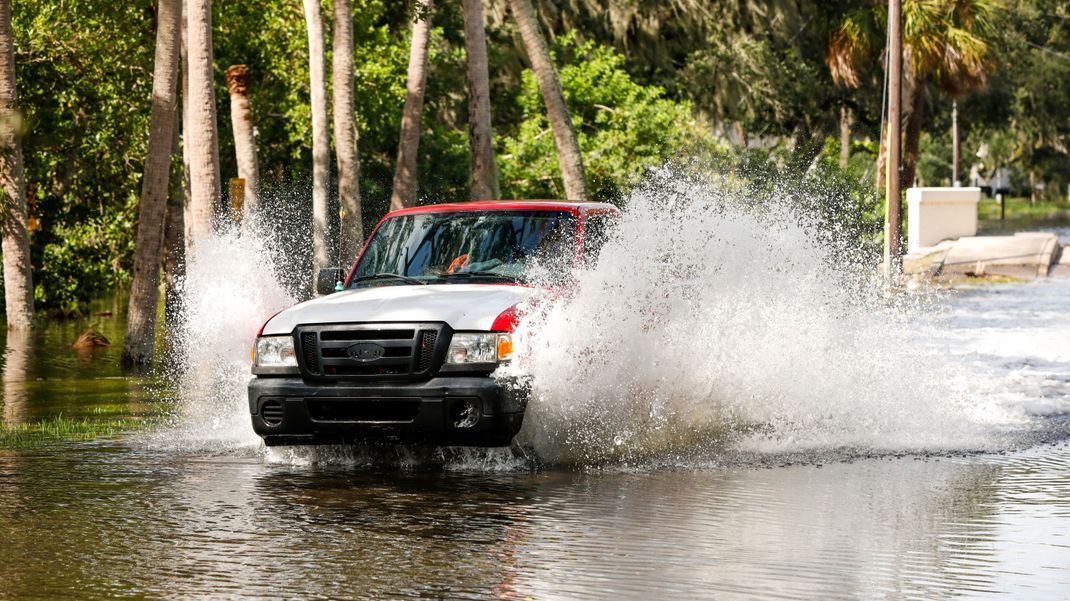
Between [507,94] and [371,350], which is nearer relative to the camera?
[371,350]

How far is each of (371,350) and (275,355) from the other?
0.73 m

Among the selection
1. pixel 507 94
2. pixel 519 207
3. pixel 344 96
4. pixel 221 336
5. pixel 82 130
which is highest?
pixel 507 94

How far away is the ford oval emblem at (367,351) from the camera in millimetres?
10203

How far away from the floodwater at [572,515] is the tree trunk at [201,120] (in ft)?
23.4

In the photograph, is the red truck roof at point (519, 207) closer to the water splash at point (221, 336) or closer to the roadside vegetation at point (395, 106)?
the water splash at point (221, 336)

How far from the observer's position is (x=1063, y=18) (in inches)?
3199

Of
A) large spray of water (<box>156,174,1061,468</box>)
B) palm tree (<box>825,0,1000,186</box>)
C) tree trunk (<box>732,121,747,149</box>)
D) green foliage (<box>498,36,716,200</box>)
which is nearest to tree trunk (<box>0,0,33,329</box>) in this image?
large spray of water (<box>156,174,1061,468</box>)

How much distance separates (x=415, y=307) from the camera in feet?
34.0

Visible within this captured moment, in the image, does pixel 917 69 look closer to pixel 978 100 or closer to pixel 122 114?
pixel 122 114

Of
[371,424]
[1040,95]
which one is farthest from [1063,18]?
[371,424]

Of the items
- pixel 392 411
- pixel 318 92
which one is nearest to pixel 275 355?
pixel 392 411

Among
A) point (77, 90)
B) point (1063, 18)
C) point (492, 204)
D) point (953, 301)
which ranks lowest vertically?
point (953, 301)

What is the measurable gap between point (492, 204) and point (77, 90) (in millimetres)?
17816

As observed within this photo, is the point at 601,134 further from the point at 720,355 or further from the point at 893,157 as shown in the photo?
the point at 720,355
